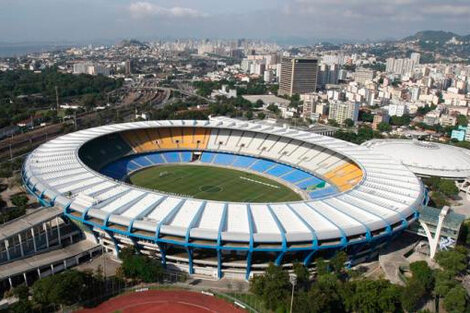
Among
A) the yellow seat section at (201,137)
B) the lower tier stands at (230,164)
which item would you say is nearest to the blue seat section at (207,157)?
the lower tier stands at (230,164)

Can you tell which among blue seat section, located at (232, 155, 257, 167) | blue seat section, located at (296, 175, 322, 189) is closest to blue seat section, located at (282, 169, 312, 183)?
blue seat section, located at (296, 175, 322, 189)

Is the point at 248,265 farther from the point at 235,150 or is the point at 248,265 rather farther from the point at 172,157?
the point at 172,157

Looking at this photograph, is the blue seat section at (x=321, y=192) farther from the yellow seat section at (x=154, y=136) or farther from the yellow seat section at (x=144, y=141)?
the yellow seat section at (x=144, y=141)

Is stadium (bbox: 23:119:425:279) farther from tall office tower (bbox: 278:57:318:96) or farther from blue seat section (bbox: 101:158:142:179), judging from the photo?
tall office tower (bbox: 278:57:318:96)

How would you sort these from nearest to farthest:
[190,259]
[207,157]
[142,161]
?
1. [190,259]
2. [142,161]
3. [207,157]

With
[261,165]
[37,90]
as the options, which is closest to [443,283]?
[261,165]
